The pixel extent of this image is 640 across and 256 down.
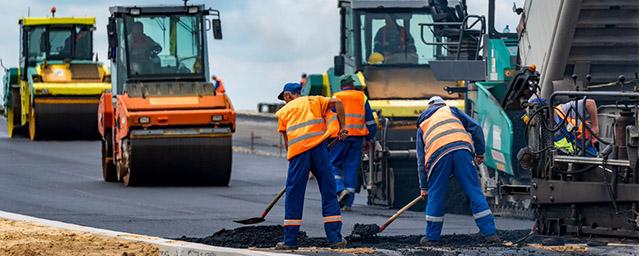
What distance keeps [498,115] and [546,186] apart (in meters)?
4.02

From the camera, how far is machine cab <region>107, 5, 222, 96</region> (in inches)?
905

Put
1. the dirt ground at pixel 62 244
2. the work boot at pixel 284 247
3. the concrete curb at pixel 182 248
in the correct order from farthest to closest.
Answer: the work boot at pixel 284 247 < the dirt ground at pixel 62 244 < the concrete curb at pixel 182 248

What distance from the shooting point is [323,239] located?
13.8 meters

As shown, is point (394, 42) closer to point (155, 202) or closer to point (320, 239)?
point (155, 202)

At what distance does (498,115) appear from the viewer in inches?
681

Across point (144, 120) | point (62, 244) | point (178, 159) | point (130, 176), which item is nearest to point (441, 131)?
point (62, 244)

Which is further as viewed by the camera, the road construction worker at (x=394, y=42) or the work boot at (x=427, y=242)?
the road construction worker at (x=394, y=42)

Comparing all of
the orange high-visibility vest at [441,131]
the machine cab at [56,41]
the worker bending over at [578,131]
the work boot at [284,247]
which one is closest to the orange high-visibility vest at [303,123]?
the work boot at [284,247]

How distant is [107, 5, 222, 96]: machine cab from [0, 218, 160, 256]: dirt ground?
8951mm

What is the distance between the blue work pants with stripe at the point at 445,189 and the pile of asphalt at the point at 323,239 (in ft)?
0.44

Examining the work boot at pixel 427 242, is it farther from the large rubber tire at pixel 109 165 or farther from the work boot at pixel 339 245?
the large rubber tire at pixel 109 165

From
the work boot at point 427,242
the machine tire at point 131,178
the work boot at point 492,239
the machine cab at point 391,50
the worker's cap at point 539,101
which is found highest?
the machine cab at point 391,50

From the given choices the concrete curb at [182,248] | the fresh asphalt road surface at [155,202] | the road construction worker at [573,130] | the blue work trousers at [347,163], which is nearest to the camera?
the concrete curb at [182,248]

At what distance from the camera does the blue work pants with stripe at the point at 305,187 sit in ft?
43.4
